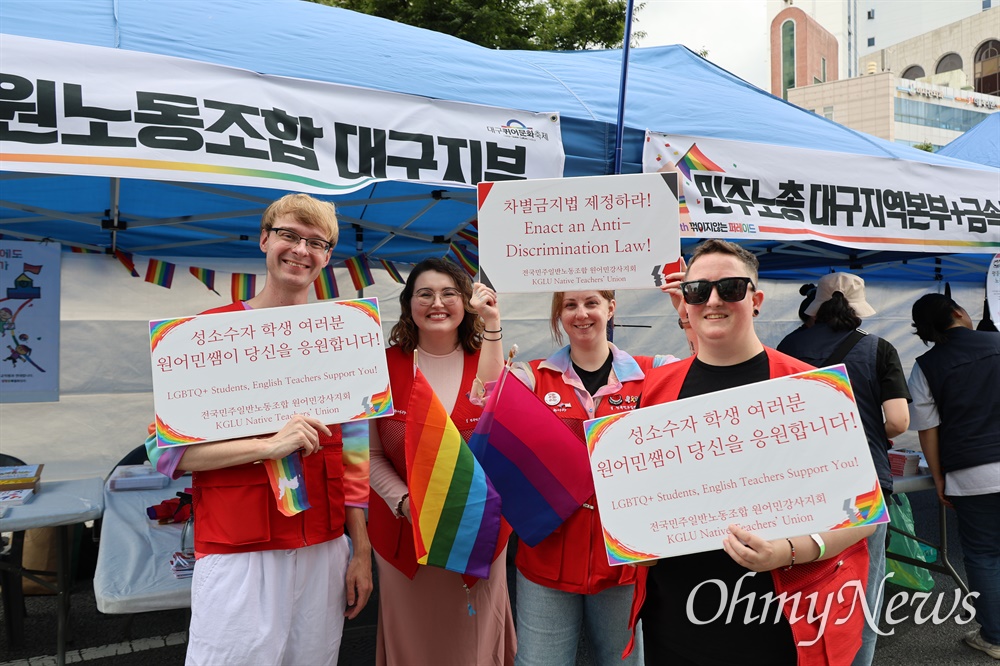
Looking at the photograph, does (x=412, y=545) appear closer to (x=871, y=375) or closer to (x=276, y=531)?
(x=276, y=531)

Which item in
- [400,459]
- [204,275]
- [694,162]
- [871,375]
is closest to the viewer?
[400,459]

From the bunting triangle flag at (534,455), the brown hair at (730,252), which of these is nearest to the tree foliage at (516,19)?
the bunting triangle flag at (534,455)

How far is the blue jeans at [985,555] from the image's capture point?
333cm

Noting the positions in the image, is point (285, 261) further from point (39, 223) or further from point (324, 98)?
point (39, 223)

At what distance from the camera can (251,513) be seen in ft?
5.60

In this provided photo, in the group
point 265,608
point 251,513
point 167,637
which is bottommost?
point 167,637

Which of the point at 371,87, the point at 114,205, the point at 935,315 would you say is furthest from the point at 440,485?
the point at 935,315

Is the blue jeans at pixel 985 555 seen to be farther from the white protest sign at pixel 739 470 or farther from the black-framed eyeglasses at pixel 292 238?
the black-framed eyeglasses at pixel 292 238

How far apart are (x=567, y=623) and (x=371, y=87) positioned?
1.87m

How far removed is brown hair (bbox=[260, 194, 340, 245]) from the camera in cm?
180

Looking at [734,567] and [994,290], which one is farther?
[994,290]

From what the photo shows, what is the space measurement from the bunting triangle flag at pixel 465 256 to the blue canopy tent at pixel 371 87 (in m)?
0.15

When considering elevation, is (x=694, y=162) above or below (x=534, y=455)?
above

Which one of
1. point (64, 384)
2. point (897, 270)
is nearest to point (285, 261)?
point (64, 384)
